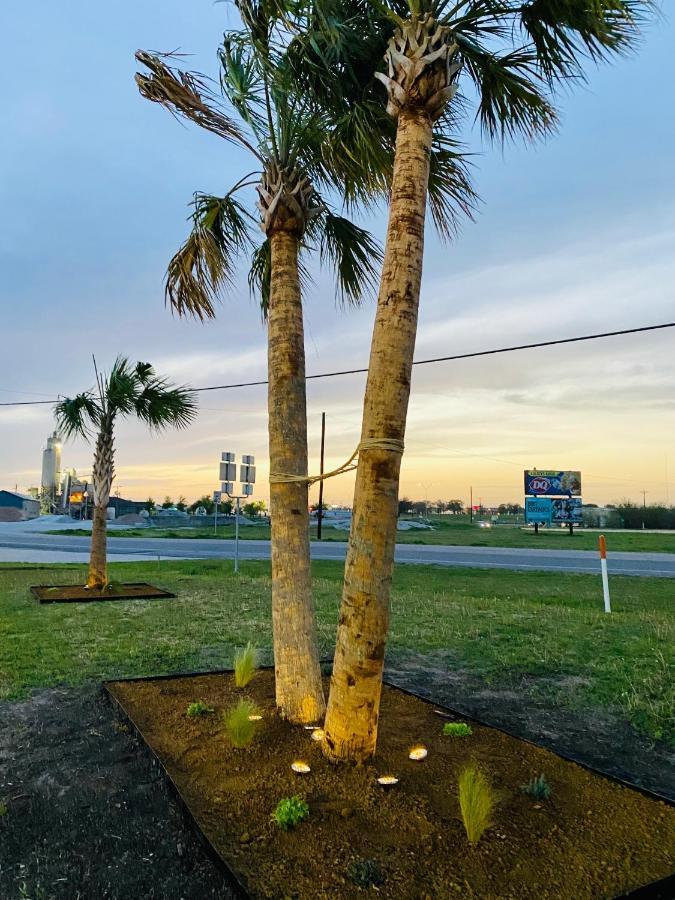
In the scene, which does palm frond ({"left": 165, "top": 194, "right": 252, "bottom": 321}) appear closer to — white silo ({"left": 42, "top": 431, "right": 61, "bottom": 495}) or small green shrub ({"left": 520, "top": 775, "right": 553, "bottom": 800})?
small green shrub ({"left": 520, "top": 775, "right": 553, "bottom": 800})

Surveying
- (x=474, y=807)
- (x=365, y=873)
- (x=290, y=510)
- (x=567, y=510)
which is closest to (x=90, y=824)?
(x=365, y=873)

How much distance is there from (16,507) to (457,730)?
101153 mm

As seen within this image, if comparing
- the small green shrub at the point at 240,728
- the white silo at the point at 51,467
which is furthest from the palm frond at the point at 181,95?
the white silo at the point at 51,467

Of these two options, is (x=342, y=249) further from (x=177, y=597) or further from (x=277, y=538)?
(x=177, y=597)

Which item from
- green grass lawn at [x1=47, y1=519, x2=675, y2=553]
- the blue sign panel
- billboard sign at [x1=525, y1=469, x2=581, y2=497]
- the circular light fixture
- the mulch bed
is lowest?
green grass lawn at [x1=47, y1=519, x2=675, y2=553]

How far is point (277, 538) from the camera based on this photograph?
13.2ft

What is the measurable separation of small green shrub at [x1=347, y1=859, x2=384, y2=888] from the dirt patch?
5.53 feet

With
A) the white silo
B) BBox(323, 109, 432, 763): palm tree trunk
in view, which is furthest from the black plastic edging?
the white silo

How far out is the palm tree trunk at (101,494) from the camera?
11.5 metres

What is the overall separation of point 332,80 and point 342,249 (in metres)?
1.39

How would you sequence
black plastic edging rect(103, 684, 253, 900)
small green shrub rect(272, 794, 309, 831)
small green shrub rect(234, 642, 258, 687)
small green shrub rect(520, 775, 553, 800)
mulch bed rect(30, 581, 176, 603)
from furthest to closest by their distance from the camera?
mulch bed rect(30, 581, 176, 603) → small green shrub rect(234, 642, 258, 687) → small green shrub rect(520, 775, 553, 800) → small green shrub rect(272, 794, 309, 831) → black plastic edging rect(103, 684, 253, 900)

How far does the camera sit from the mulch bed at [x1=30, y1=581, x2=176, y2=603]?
10523 millimetres

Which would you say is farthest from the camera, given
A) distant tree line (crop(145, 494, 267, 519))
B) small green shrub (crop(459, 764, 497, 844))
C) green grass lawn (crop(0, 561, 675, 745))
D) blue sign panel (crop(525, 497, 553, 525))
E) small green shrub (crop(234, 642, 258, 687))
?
distant tree line (crop(145, 494, 267, 519))

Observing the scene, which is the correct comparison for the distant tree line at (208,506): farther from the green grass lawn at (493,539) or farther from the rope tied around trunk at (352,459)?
the rope tied around trunk at (352,459)
